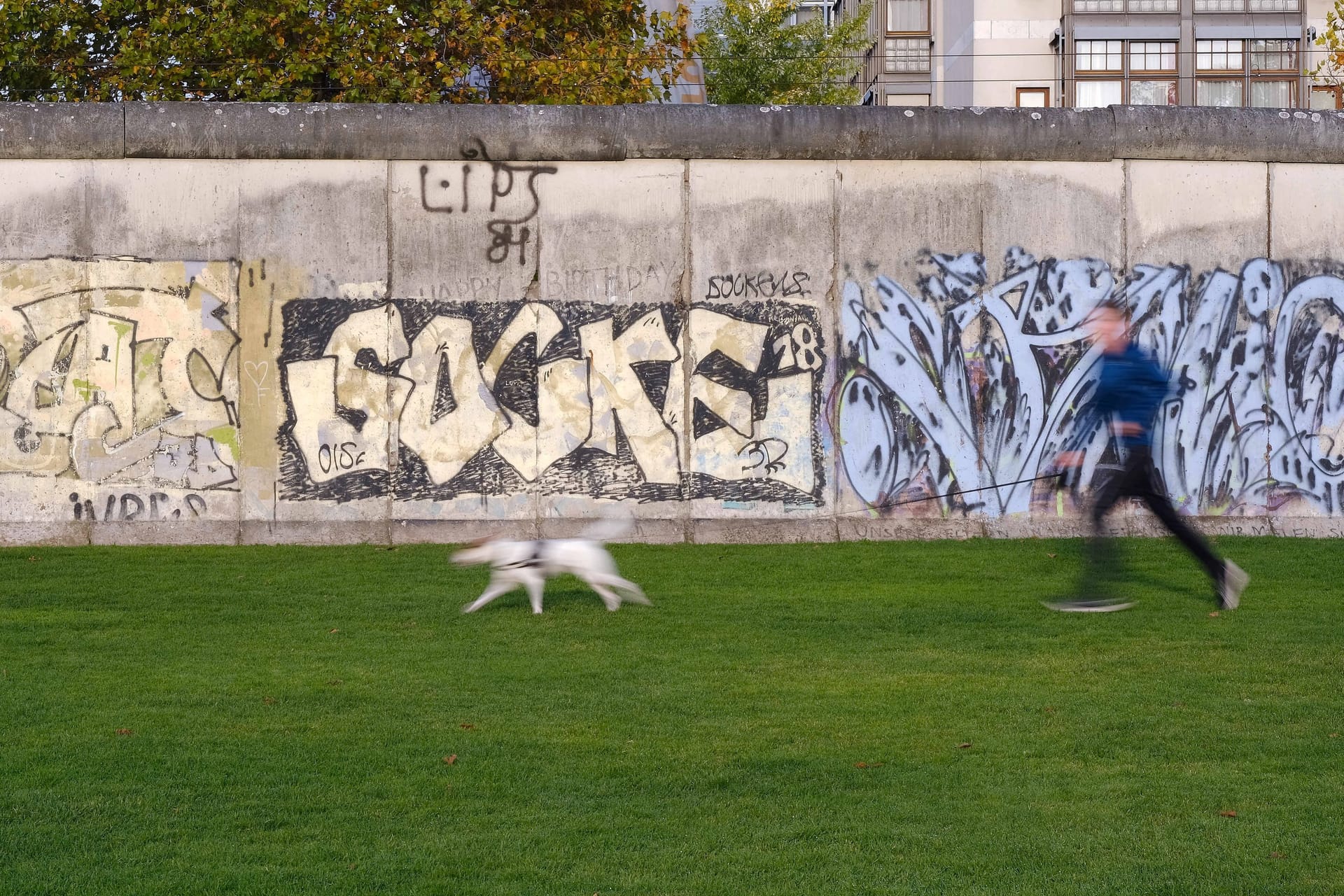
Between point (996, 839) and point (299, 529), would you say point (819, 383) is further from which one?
point (996, 839)

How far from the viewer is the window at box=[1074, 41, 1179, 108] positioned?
135 feet

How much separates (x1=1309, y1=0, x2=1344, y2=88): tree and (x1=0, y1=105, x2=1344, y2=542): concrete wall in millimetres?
12520

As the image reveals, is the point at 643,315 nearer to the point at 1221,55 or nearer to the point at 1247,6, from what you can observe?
the point at 1221,55

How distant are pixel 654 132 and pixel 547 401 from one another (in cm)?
241

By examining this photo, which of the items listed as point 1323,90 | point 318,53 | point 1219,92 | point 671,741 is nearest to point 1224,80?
point 1219,92

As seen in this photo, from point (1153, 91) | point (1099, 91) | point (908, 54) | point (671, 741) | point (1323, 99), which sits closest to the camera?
point (671, 741)

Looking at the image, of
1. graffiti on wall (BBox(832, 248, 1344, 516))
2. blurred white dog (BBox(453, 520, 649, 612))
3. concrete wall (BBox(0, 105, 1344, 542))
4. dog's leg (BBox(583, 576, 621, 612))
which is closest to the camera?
blurred white dog (BBox(453, 520, 649, 612))

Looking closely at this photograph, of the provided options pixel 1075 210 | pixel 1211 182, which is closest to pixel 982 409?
pixel 1075 210

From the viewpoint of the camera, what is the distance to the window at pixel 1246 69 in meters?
40.8

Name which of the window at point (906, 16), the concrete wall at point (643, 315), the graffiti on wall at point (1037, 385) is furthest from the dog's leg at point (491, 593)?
the window at point (906, 16)

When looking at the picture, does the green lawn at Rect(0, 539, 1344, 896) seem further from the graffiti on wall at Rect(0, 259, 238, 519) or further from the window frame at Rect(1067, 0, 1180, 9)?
the window frame at Rect(1067, 0, 1180, 9)

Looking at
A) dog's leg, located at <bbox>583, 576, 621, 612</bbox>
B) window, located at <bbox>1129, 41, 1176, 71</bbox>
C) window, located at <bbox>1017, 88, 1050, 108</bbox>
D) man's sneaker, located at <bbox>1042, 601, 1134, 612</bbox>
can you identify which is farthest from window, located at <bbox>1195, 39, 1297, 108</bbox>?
dog's leg, located at <bbox>583, 576, 621, 612</bbox>

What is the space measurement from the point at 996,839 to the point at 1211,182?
935 cm

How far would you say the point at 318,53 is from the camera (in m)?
20.3
